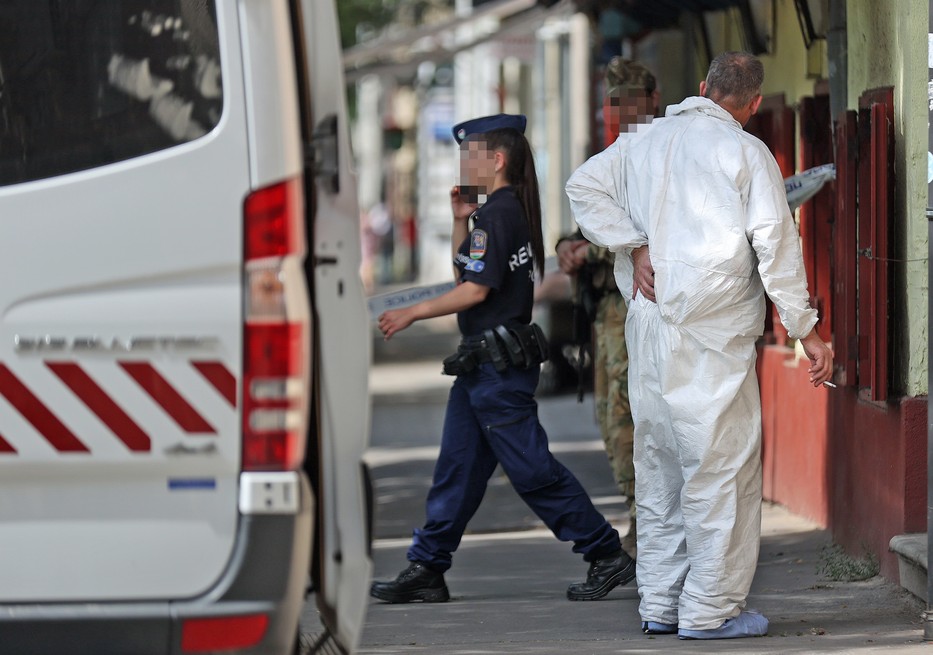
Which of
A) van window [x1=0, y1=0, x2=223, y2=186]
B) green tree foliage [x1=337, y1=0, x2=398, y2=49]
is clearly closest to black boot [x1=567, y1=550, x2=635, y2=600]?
van window [x1=0, y1=0, x2=223, y2=186]

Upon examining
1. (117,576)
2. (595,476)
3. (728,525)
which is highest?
(117,576)

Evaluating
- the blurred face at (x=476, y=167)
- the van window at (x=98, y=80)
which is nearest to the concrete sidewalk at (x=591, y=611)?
the blurred face at (x=476, y=167)

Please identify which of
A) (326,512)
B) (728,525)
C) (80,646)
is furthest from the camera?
(728,525)

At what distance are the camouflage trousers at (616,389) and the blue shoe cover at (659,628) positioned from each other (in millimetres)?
1159

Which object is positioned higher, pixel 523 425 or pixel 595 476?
pixel 523 425

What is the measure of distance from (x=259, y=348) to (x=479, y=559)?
3.98 meters

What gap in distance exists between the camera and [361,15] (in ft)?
76.6

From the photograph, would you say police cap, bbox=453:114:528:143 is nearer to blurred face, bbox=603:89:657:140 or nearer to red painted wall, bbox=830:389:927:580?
blurred face, bbox=603:89:657:140

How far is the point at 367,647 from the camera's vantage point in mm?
5379

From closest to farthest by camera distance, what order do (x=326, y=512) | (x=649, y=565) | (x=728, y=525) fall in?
(x=326, y=512), (x=728, y=525), (x=649, y=565)

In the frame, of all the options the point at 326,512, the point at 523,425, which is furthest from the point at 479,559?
the point at 326,512

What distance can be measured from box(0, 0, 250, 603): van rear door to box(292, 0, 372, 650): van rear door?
25cm

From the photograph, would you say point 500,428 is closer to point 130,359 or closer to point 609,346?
point 609,346

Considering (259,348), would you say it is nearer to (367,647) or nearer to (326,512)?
(326,512)
